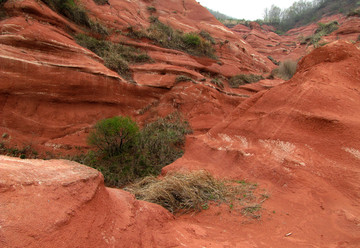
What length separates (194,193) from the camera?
372 centimetres

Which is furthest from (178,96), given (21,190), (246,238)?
(21,190)

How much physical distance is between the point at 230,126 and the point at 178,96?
4.72 meters

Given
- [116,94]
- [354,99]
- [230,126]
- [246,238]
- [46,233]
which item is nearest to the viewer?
[46,233]

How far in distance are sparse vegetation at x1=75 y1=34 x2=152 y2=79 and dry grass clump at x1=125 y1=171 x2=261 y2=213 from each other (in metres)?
7.45

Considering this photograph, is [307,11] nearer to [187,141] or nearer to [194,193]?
[187,141]

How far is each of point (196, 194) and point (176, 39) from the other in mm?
12581

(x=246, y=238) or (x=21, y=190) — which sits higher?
(x=21, y=190)

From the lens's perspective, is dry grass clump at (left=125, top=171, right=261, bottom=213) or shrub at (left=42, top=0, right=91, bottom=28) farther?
shrub at (left=42, top=0, right=91, bottom=28)

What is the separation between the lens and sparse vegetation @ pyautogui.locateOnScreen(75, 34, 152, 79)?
389 inches

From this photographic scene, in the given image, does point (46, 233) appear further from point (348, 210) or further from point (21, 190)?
point (348, 210)

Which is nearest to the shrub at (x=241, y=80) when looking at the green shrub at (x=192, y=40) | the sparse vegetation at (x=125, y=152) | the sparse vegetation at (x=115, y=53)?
the green shrub at (x=192, y=40)

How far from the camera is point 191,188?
3873 millimetres

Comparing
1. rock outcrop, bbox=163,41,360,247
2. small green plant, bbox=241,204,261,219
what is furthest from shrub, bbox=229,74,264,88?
small green plant, bbox=241,204,261,219

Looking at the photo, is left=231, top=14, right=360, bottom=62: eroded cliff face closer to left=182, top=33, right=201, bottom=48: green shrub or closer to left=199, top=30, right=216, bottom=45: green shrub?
left=199, top=30, right=216, bottom=45: green shrub
